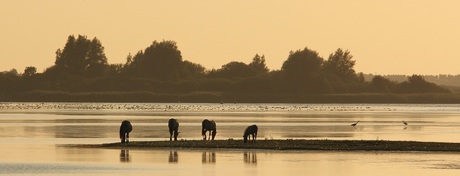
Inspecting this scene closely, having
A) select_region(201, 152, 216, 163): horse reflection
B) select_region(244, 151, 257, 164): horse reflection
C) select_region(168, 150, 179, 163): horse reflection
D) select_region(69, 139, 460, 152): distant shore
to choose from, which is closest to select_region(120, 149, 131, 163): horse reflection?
select_region(168, 150, 179, 163): horse reflection

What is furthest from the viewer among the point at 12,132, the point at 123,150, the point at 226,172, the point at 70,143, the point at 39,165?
the point at 12,132

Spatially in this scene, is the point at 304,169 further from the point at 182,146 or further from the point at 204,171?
the point at 182,146

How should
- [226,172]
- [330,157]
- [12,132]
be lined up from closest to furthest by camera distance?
[226,172], [330,157], [12,132]

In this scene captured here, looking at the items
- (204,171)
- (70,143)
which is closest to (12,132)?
(70,143)

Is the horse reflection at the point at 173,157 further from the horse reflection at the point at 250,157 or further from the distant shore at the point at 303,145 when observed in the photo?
the distant shore at the point at 303,145

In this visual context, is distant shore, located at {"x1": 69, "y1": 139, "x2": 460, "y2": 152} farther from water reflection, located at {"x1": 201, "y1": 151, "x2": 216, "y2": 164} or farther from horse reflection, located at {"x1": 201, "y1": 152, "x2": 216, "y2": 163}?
horse reflection, located at {"x1": 201, "y1": 152, "x2": 216, "y2": 163}

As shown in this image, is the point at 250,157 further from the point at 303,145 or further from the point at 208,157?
the point at 303,145

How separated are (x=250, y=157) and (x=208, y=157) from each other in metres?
1.53

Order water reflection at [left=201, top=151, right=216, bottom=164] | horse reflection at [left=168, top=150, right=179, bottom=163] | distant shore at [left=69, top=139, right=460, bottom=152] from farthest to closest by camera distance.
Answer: distant shore at [left=69, top=139, right=460, bottom=152] < horse reflection at [left=168, top=150, right=179, bottom=163] < water reflection at [left=201, top=151, right=216, bottom=164]

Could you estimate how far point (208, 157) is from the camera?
4328 centimetres

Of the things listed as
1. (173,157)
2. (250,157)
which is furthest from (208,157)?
(250,157)

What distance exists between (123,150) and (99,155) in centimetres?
330

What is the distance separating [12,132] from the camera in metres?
64.8

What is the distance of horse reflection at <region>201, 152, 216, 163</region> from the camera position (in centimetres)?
4119
